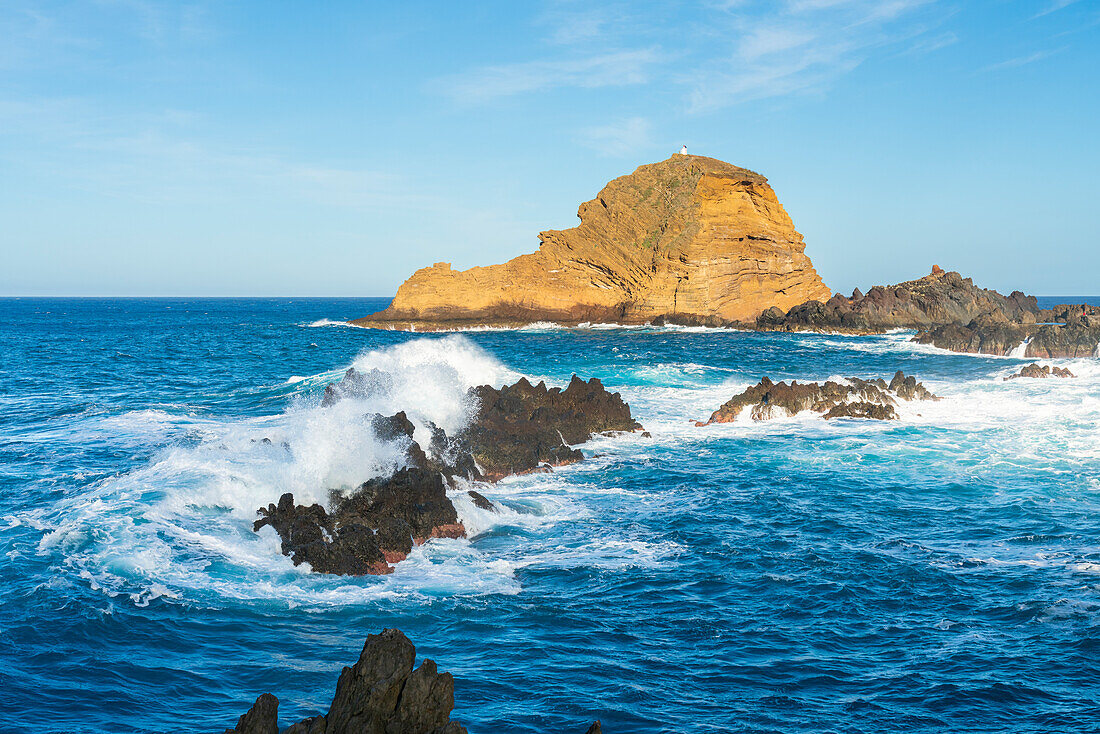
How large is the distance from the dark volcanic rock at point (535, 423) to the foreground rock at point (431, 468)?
0.03m

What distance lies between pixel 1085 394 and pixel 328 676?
27.4 m

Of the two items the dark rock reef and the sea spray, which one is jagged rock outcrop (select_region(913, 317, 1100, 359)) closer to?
the sea spray

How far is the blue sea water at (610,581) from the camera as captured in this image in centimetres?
767

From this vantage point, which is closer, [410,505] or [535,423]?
[410,505]

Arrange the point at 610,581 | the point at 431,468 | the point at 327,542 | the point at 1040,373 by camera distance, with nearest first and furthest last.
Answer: the point at 610,581 → the point at 327,542 → the point at 431,468 → the point at 1040,373

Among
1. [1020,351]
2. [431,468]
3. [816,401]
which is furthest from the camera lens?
[1020,351]

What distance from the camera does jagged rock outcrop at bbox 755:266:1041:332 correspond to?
2467 inches

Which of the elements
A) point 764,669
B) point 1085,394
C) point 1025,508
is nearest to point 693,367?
point 1085,394

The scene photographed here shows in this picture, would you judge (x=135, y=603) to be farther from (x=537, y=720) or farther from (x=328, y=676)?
(x=537, y=720)

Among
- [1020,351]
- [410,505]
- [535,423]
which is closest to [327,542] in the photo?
[410,505]

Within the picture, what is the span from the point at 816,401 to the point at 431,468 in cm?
1422

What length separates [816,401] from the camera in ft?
80.9

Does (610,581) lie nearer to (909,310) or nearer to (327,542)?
(327,542)

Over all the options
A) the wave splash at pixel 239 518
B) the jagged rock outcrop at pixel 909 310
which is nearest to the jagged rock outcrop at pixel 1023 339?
the jagged rock outcrop at pixel 909 310
